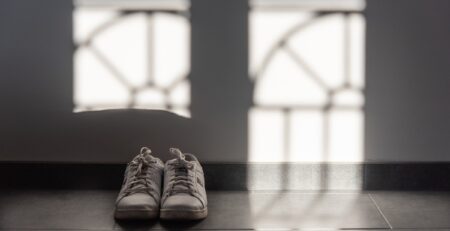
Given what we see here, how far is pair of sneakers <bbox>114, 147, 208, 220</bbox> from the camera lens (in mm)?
2082

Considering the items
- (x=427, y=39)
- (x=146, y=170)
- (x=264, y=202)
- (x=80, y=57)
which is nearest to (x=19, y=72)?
(x=80, y=57)

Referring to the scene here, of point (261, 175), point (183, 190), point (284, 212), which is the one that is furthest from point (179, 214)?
point (261, 175)

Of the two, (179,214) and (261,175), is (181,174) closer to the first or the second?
(179,214)

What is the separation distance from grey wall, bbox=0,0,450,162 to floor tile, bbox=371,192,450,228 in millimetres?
146

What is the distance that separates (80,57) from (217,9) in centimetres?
50

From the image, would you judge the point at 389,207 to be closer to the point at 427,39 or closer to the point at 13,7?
the point at 427,39

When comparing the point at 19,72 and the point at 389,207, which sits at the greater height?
the point at 19,72

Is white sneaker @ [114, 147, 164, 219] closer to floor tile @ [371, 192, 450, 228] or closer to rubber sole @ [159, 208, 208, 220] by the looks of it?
rubber sole @ [159, 208, 208, 220]

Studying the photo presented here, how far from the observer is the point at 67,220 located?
2.10 metres

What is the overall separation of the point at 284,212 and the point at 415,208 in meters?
0.42

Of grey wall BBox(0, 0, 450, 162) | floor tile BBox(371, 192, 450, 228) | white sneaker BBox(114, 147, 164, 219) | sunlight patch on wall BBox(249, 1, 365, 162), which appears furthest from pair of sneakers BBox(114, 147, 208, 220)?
floor tile BBox(371, 192, 450, 228)

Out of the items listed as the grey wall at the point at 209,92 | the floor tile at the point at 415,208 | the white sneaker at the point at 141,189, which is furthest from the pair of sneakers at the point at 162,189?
the floor tile at the point at 415,208

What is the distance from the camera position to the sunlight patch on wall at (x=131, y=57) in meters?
2.45

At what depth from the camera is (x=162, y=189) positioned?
2307mm
